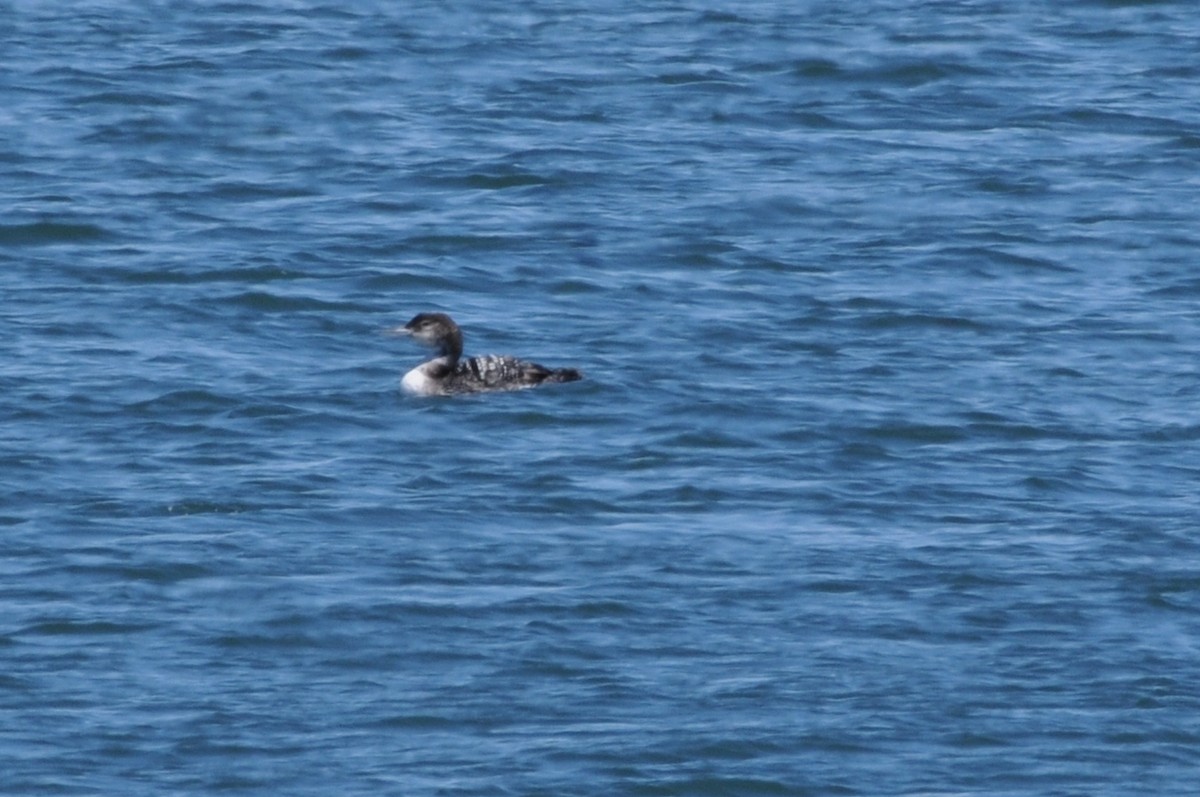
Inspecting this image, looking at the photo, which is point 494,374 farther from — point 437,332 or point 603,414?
point 603,414

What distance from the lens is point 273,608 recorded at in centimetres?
1239

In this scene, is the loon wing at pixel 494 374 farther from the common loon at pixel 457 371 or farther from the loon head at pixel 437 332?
the loon head at pixel 437 332

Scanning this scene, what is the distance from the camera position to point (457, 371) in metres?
16.6

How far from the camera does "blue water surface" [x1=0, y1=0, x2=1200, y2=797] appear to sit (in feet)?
36.8

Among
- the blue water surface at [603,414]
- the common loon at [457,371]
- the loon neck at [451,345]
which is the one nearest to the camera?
the blue water surface at [603,414]

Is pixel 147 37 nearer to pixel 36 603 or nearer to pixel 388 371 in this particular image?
pixel 388 371

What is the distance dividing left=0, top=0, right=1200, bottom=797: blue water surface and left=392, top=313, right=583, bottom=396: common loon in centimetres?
18

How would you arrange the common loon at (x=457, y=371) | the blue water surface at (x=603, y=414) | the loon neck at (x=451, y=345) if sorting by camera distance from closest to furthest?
the blue water surface at (x=603, y=414), the common loon at (x=457, y=371), the loon neck at (x=451, y=345)

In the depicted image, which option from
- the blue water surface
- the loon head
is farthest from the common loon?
the blue water surface

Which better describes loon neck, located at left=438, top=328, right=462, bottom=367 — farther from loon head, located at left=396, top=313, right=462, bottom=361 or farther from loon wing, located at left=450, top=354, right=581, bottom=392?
loon wing, located at left=450, top=354, right=581, bottom=392

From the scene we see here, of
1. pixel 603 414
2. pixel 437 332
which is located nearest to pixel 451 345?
pixel 437 332

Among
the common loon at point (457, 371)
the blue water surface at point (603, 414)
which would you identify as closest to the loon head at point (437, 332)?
the common loon at point (457, 371)

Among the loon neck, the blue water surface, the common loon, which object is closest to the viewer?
the blue water surface

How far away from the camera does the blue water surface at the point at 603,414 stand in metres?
11.2
